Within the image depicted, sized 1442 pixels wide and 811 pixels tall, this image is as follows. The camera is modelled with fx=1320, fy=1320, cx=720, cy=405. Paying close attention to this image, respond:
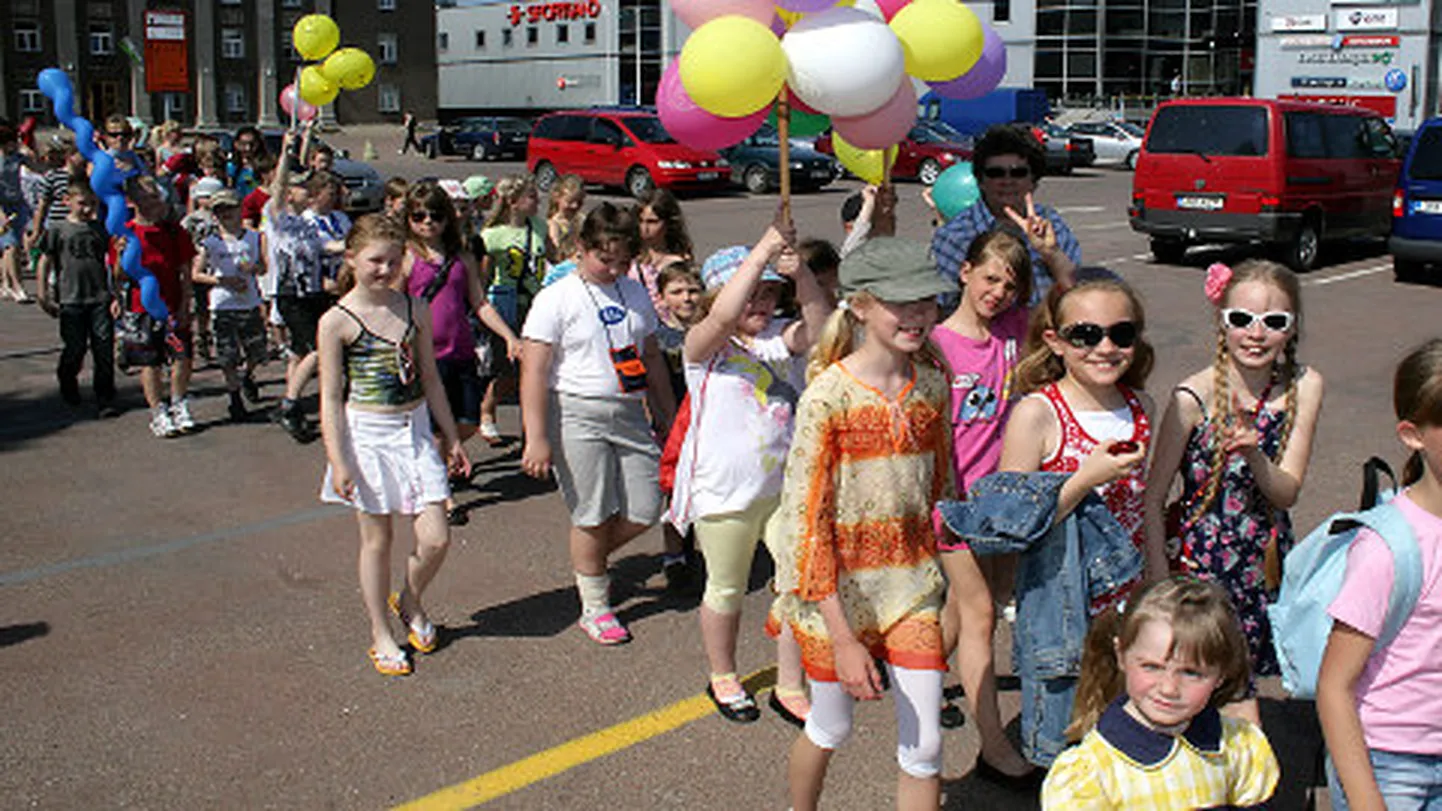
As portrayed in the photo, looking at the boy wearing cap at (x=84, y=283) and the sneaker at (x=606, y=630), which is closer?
the sneaker at (x=606, y=630)

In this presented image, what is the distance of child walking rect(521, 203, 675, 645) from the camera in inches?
196

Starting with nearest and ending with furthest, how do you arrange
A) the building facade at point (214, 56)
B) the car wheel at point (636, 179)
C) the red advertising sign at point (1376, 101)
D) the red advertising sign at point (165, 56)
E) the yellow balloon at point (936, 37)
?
the yellow balloon at point (936, 37), the red advertising sign at point (165, 56), the car wheel at point (636, 179), the red advertising sign at point (1376, 101), the building facade at point (214, 56)

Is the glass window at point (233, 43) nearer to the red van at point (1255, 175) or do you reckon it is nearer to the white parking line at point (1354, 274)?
the red van at point (1255, 175)

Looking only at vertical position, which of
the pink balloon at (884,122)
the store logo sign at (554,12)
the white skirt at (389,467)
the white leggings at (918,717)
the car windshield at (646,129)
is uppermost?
the store logo sign at (554,12)

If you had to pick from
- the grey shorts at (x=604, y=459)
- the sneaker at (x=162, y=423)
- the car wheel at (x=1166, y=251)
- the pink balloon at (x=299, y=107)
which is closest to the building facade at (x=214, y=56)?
the car wheel at (x=1166, y=251)

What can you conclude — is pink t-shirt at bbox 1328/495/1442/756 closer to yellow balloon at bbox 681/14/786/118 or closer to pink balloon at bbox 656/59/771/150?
yellow balloon at bbox 681/14/786/118

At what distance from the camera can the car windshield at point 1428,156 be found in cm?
1391

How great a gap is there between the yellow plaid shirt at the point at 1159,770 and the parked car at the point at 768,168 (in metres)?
24.7

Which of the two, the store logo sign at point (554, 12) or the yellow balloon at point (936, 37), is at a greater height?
the store logo sign at point (554, 12)

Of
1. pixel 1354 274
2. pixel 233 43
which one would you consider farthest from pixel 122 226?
pixel 233 43

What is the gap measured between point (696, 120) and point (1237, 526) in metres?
2.00

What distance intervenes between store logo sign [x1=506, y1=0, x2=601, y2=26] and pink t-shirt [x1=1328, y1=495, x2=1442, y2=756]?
208 ft

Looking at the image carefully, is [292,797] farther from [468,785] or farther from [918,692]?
[918,692]

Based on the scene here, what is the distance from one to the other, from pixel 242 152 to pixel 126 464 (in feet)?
19.3
